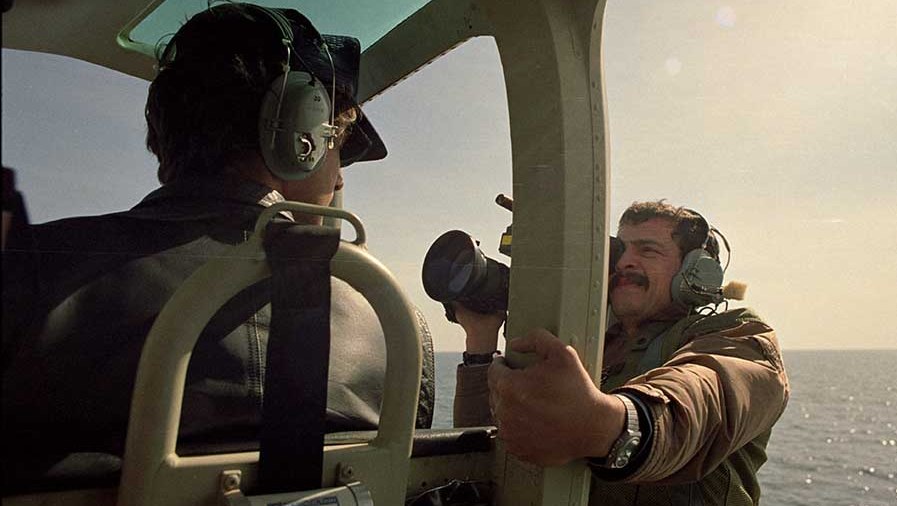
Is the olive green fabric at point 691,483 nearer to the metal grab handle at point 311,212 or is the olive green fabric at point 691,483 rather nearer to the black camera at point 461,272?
the black camera at point 461,272

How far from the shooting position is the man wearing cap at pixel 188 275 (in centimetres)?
76

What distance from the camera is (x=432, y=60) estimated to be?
1773mm

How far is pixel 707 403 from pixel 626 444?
322 millimetres

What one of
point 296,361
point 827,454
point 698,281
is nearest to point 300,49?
point 296,361

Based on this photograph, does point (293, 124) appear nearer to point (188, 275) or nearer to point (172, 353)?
point (188, 275)

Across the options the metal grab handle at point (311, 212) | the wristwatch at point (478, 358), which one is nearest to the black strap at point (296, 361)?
the metal grab handle at point (311, 212)

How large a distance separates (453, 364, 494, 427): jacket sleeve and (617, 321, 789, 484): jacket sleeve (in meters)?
0.39

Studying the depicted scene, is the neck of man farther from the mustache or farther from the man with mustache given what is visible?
the mustache

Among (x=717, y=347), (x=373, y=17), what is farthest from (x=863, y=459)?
(x=373, y=17)

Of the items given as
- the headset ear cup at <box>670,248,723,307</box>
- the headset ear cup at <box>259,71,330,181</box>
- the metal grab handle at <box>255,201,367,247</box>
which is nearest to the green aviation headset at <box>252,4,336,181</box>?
the headset ear cup at <box>259,71,330,181</box>

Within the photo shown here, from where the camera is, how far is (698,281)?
2.45 metres

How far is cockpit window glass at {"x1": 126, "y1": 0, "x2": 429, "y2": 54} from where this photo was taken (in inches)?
60.9

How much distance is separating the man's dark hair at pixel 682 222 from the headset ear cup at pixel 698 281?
0.14 metres

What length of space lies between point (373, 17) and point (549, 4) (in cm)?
64
